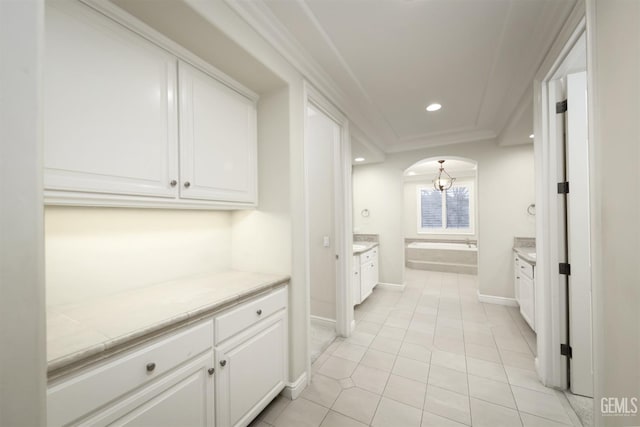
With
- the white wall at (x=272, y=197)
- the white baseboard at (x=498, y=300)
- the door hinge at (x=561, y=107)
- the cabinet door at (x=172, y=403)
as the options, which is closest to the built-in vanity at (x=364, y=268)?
the white wall at (x=272, y=197)

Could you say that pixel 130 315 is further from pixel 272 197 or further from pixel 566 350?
pixel 566 350

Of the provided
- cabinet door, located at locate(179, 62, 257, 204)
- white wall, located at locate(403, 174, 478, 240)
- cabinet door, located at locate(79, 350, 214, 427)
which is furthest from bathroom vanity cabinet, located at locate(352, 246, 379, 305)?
white wall, located at locate(403, 174, 478, 240)

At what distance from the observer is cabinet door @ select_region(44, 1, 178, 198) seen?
0.96 meters

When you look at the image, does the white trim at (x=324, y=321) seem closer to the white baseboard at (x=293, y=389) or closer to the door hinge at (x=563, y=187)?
the white baseboard at (x=293, y=389)

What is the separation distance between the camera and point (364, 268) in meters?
3.75

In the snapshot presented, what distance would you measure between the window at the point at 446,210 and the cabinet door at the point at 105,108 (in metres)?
7.53

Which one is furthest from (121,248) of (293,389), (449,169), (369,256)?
(449,169)

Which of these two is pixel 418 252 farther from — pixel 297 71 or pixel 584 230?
pixel 297 71

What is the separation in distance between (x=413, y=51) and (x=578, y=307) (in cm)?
222

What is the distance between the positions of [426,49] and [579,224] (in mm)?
1671

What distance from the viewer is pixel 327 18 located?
5.00 feet

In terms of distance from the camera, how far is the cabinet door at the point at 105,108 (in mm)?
956

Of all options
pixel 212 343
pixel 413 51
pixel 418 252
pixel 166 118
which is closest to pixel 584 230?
pixel 413 51

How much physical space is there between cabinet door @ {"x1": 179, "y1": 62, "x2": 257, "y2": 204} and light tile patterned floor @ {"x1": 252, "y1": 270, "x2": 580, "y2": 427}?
1554mm
